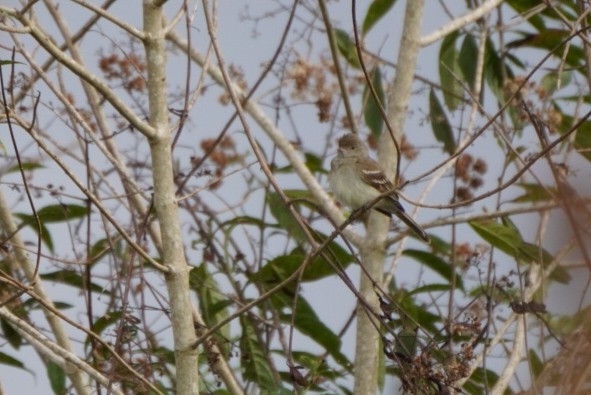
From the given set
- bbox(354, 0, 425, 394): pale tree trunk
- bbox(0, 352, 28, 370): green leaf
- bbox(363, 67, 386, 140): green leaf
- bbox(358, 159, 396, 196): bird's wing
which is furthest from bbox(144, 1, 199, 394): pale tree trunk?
bbox(358, 159, 396, 196): bird's wing

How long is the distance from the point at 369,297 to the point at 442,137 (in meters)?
1.51

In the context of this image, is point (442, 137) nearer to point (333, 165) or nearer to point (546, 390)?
point (333, 165)

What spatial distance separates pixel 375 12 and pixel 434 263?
1.57 m

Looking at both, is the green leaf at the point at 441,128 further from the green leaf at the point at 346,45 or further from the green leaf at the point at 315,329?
the green leaf at the point at 315,329

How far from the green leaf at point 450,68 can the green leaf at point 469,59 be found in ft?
0.31

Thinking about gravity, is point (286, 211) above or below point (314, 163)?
below

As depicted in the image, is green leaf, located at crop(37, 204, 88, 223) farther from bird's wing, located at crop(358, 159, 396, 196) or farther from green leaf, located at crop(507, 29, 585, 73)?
green leaf, located at crop(507, 29, 585, 73)

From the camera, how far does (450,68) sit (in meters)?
6.56

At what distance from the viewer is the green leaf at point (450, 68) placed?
255 inches

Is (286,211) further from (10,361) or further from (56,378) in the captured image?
(10,361)

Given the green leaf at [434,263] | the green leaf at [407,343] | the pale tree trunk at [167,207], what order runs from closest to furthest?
the green leaf at [407,343], the pale tree trunk at [167,207], the green leaf at [434,263]

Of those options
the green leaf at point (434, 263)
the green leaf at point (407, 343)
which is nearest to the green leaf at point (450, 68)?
the green leaf at point (434, 263)

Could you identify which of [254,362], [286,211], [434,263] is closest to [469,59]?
[434,263]

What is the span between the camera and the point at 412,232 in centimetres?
534
